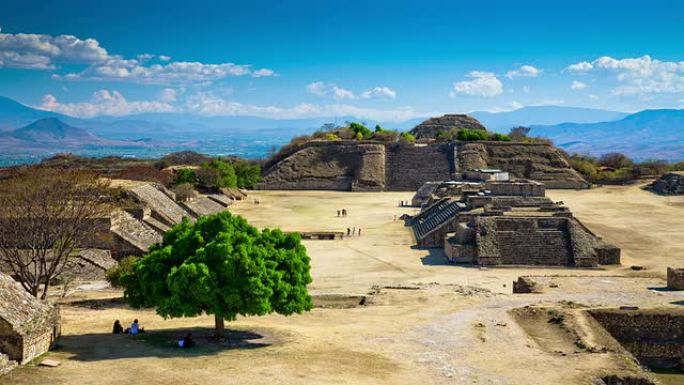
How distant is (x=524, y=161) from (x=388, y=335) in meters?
71.0

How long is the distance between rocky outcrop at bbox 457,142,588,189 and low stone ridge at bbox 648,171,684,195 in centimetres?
789

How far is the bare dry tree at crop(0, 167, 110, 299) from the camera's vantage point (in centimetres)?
2889

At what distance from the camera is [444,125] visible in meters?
135

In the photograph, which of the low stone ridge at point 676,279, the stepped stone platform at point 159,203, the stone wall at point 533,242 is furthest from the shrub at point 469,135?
the low stone ridge at point 676,279

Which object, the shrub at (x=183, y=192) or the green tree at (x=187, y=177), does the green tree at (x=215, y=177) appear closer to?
the green tree at (x=187, y=177)

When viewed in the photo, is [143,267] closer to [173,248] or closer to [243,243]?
[173,248]

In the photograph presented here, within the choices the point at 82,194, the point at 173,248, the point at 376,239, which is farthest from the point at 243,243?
the point at 376,239

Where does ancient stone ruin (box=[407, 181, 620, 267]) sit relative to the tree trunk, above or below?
above

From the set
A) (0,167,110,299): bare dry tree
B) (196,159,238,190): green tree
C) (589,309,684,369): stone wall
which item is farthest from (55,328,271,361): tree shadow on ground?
(196,159,238,190): green tree

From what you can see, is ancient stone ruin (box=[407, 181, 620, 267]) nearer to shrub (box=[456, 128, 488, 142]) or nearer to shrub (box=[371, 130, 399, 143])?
shrub (box=[456, 128, 488, 142])

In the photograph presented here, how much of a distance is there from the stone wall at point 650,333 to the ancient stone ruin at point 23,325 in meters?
17.7

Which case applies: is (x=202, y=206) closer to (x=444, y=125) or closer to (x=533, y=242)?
(x=533, y=242)

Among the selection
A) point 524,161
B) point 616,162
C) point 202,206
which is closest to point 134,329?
point 202,206

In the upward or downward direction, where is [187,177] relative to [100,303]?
upward
